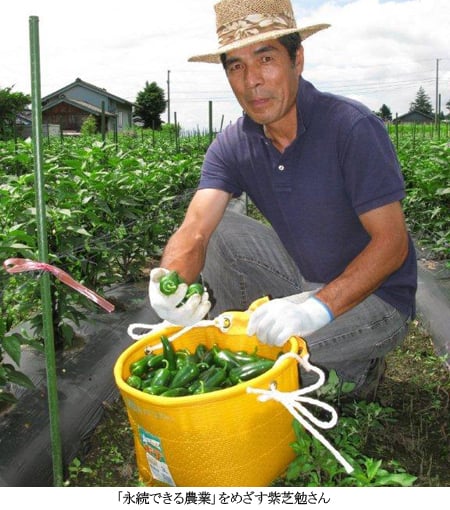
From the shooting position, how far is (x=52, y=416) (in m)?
1.77

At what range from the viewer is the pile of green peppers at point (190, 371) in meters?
1.97

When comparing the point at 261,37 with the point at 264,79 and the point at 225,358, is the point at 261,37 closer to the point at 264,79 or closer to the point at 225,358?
the point at 264,79

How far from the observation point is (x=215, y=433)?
1.71 metres

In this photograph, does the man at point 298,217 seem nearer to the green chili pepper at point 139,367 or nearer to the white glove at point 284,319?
the white glove at point 284,319

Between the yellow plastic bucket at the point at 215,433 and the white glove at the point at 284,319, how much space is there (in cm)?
5

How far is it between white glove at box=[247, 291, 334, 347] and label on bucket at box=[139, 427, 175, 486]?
0.49m

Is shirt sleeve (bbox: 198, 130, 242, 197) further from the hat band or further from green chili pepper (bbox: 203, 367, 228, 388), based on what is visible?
green chili pepper (bbox: 203, 367, 228, 388)

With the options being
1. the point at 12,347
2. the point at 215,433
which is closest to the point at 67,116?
the point at 12,347

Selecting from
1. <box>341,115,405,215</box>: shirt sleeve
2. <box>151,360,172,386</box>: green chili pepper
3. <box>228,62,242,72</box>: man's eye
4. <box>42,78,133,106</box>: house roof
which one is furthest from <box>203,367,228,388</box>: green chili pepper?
<box>42,78,133,106</box>: house roof

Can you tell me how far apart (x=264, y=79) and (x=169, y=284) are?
2.96 ft

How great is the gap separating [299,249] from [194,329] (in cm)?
65

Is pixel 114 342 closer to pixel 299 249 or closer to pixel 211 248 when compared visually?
pixel 211 248

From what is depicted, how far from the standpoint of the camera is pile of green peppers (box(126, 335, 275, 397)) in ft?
6.47

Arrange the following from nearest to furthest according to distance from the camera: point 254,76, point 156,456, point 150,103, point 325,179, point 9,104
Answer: point 156,456, point 254,76, point 325,179, point 9,104, point 150,103
